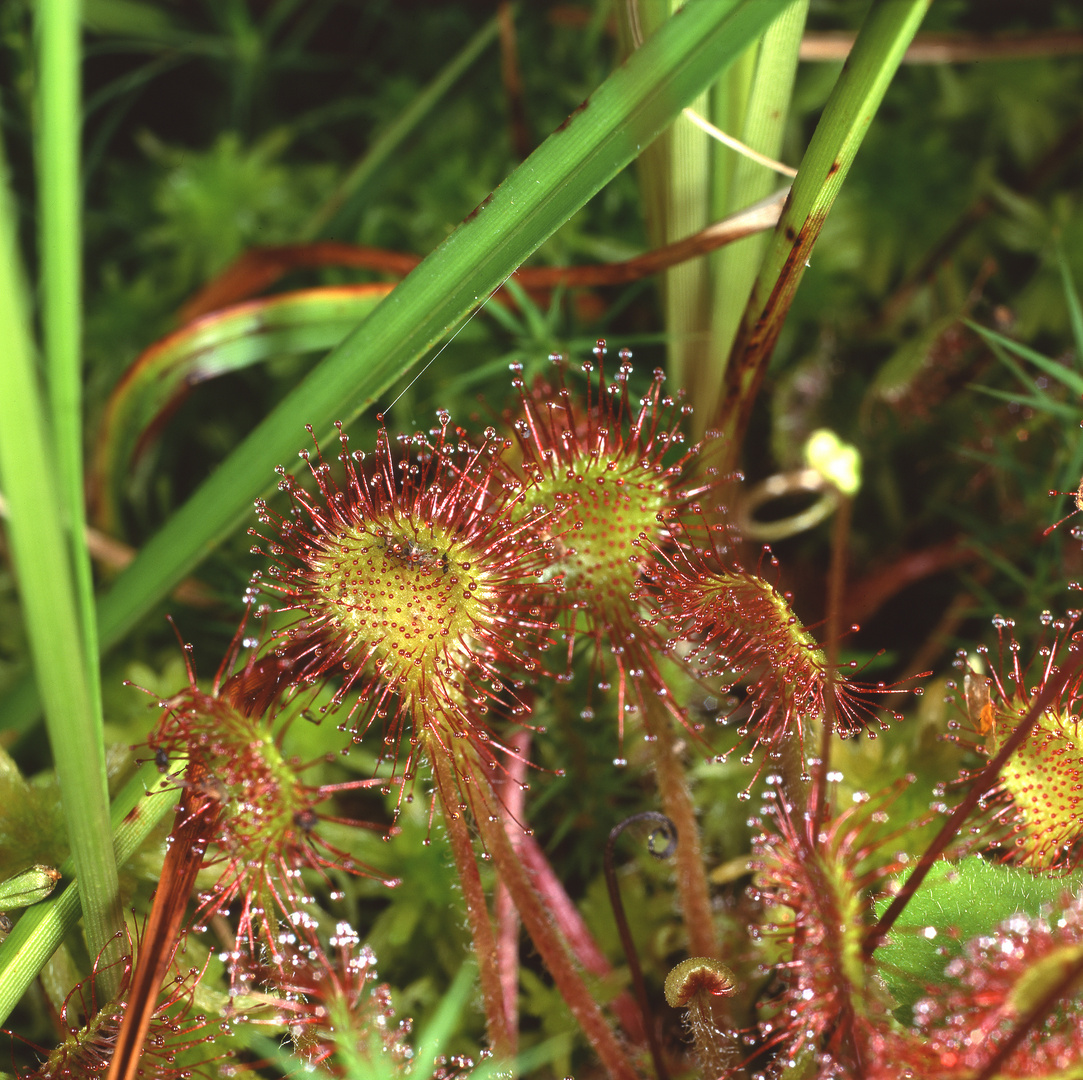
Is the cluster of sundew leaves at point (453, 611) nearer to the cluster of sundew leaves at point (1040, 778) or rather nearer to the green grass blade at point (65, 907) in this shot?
the green grass blade at point (65, 907)

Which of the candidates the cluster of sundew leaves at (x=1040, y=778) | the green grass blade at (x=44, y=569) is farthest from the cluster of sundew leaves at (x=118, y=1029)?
the cluster of sundew leaves at (x=1040, y=778)

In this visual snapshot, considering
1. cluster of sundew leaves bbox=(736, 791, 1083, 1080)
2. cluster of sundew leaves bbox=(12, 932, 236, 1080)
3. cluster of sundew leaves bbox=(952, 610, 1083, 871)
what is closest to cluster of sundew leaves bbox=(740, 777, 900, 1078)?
cluster of sundew leaves bbox=(736, 791, 1083, 1080)

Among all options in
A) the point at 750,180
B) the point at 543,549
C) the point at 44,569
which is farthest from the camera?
the point at 750,180

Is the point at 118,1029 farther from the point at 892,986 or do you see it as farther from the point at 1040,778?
the point at 1040,778

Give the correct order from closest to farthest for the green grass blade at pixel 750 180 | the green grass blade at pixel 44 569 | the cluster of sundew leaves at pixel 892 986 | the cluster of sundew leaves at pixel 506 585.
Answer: the green grass blade at pixel 44 569
the cluster of sundew leaves at pixel 892 986
the cluster of sundew leaves at pixel 506 585
the green grass blade at pixel 750 180

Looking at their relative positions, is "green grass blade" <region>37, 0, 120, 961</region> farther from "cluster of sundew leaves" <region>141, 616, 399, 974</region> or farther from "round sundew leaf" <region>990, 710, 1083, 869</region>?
"round sundew leaf" <region>990, 710, 1083, 869</region>

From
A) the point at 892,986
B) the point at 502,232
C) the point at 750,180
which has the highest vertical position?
the point at 750,180

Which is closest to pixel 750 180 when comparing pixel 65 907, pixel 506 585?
pixel 506 585

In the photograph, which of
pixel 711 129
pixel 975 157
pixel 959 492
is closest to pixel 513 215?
pixel 711 129
